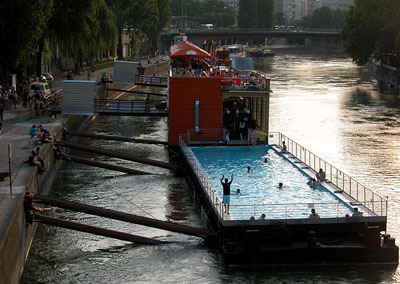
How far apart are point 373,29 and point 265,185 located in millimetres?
76558

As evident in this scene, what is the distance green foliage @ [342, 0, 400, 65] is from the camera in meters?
102

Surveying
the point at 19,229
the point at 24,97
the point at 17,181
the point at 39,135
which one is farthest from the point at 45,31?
the point at 19,229

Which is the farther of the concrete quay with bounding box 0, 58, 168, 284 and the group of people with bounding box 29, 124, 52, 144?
the group of people with bounding box 29, 124, 52, 144

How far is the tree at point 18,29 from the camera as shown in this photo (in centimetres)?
5353

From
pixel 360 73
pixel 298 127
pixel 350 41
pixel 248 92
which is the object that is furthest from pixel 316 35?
pixel 248 92

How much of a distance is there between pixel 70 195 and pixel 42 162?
3.70 metres

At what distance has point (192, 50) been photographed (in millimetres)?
54312

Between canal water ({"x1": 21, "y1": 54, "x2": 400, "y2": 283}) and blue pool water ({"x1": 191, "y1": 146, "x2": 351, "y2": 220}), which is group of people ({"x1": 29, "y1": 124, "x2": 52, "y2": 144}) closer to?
canal water ({"x1": 21, "y1": 54, "x2": 400, "y2": 283})

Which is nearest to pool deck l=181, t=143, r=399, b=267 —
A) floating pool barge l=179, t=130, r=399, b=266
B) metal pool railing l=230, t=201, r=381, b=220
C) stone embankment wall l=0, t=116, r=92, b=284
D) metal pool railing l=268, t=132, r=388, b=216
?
floating pool barge l=179, t=130, r=399, b=266

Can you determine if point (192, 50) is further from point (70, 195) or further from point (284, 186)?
point (284, 186)

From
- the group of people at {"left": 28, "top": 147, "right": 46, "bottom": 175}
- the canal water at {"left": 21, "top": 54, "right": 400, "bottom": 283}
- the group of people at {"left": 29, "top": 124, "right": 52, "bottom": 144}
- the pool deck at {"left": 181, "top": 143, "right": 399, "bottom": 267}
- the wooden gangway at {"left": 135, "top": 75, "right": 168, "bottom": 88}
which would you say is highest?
the wooden gangway at {"left": 135, "top": 75, "right": 168, "bottom": 88}

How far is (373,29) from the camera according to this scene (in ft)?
346

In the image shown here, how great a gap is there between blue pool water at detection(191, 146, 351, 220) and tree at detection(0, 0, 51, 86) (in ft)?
62.7

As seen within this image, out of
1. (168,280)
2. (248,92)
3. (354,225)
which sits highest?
(248,92)
